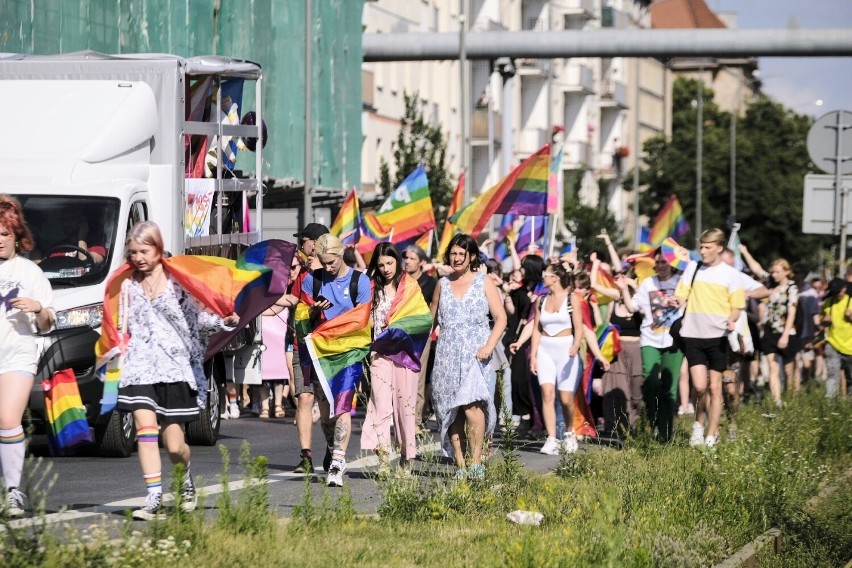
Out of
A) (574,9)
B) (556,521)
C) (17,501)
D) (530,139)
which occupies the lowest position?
(556,521)

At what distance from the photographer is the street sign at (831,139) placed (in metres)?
18.3

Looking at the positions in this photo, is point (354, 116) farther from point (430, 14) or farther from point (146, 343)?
point (146, 343)

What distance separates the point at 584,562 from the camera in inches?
318

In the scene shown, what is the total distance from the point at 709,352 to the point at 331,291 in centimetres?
388

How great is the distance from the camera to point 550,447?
1551cm

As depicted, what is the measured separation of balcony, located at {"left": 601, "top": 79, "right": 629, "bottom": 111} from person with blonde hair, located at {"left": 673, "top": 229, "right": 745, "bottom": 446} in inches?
3094

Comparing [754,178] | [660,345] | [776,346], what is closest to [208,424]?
Answer: [660,345]

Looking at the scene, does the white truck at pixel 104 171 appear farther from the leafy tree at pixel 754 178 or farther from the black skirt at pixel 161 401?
the leafy tree at pixel 754 178

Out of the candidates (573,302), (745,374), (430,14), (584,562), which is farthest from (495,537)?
(430,14)

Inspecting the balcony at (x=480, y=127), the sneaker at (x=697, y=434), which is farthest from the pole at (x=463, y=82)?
A: the balcony at (x=480, y=127)

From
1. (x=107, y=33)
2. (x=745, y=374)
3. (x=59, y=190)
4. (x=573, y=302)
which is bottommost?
(x=745, y=374)

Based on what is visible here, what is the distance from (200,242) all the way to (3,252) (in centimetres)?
583

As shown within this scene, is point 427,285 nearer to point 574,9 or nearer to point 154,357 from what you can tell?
point 154,357

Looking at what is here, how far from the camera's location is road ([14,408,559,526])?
10.7 meters
